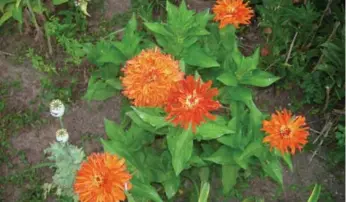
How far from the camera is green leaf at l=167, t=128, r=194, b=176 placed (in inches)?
66.7

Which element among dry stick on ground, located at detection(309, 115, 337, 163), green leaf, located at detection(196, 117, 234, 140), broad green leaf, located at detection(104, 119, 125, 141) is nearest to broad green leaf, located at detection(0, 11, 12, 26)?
broad green leaf, located at detection(104, 119, 125, 141)

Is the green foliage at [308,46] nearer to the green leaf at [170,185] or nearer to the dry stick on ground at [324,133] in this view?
the dry stick on ground at [324,133]

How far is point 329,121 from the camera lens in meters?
2.49

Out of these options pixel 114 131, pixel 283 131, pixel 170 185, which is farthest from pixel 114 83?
pixel 283 131

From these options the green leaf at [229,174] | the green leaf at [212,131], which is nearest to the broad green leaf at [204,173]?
the green leaf at [229,174]

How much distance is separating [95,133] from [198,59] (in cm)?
86

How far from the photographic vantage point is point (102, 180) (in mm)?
1471

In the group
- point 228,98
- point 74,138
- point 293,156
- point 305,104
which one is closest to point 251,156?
point 228,98

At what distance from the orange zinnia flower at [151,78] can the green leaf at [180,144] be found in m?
0.16

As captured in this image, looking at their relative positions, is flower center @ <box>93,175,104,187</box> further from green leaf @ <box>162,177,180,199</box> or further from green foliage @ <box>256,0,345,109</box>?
green foliage @ <box>256,0,345,109</box>

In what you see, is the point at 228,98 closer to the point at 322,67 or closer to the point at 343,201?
the point at 322,67

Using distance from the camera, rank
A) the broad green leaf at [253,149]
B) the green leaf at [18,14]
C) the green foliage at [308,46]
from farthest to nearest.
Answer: the green leaf at [18,14], the green foliage at [308,46], the broad green leaf at [253,149]

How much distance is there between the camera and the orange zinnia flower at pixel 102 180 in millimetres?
1472

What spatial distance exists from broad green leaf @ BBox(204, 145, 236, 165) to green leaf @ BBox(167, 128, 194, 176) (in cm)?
20
